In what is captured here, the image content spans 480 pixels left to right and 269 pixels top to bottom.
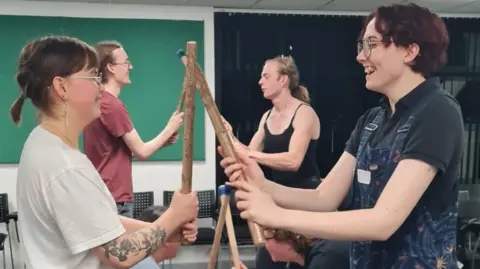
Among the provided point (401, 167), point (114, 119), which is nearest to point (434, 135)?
point (401, 167)

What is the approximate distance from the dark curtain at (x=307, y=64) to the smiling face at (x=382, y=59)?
3.60 meters

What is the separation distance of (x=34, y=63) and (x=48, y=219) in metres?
0.41

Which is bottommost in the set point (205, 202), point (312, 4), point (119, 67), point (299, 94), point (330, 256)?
point (205, 202)

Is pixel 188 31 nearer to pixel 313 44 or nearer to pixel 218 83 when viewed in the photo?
pixel 218 83

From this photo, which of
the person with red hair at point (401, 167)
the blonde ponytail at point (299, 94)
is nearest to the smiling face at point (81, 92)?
the person with red hair at point (401, 167)

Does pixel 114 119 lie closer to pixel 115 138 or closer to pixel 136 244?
pixel 115 138

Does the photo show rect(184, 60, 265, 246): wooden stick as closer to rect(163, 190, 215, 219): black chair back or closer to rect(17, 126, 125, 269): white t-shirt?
rect(17, 126, 125, 269): white t-shirt

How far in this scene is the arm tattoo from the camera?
1.28m

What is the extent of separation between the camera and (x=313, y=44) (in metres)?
5.10

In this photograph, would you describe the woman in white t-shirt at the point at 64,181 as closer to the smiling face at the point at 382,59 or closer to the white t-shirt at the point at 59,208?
the white t-shirt at the point at 59,208

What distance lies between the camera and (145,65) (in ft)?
15.6

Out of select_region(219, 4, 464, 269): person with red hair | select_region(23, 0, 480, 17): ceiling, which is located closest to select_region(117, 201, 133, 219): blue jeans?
select_region(219, 4, 464, 269): person with red hair

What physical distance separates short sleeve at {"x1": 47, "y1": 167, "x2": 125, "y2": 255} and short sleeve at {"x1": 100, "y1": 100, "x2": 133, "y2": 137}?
44.0 inches

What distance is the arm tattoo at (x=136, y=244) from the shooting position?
128 centimetres
